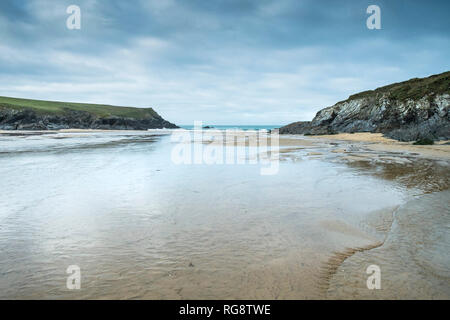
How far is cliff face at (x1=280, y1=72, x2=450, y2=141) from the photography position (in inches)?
1223

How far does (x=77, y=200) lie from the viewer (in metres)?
7.19

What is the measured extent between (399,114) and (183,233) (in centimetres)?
4536

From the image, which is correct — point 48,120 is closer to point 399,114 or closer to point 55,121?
point 55,121

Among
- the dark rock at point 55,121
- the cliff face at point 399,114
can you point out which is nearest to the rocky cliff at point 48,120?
the dark rock at point 55,121

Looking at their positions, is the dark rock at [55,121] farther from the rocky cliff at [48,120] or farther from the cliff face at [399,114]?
the cliff face at [399,114]

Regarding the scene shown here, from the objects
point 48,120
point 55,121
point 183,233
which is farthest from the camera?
point 55,121

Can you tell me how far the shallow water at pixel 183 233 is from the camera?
11.0ft

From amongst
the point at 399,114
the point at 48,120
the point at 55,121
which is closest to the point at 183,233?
the point at 399,114

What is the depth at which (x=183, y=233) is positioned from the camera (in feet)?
16.5

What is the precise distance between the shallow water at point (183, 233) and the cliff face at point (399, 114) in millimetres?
28428

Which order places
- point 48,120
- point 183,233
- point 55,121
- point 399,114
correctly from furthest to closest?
point 55,121 < point 48,120 < point 399,114 < point 183,233

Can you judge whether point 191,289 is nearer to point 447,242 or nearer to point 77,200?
point 447,242

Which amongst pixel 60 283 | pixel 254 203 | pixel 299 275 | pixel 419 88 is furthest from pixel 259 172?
pixel 419 88
